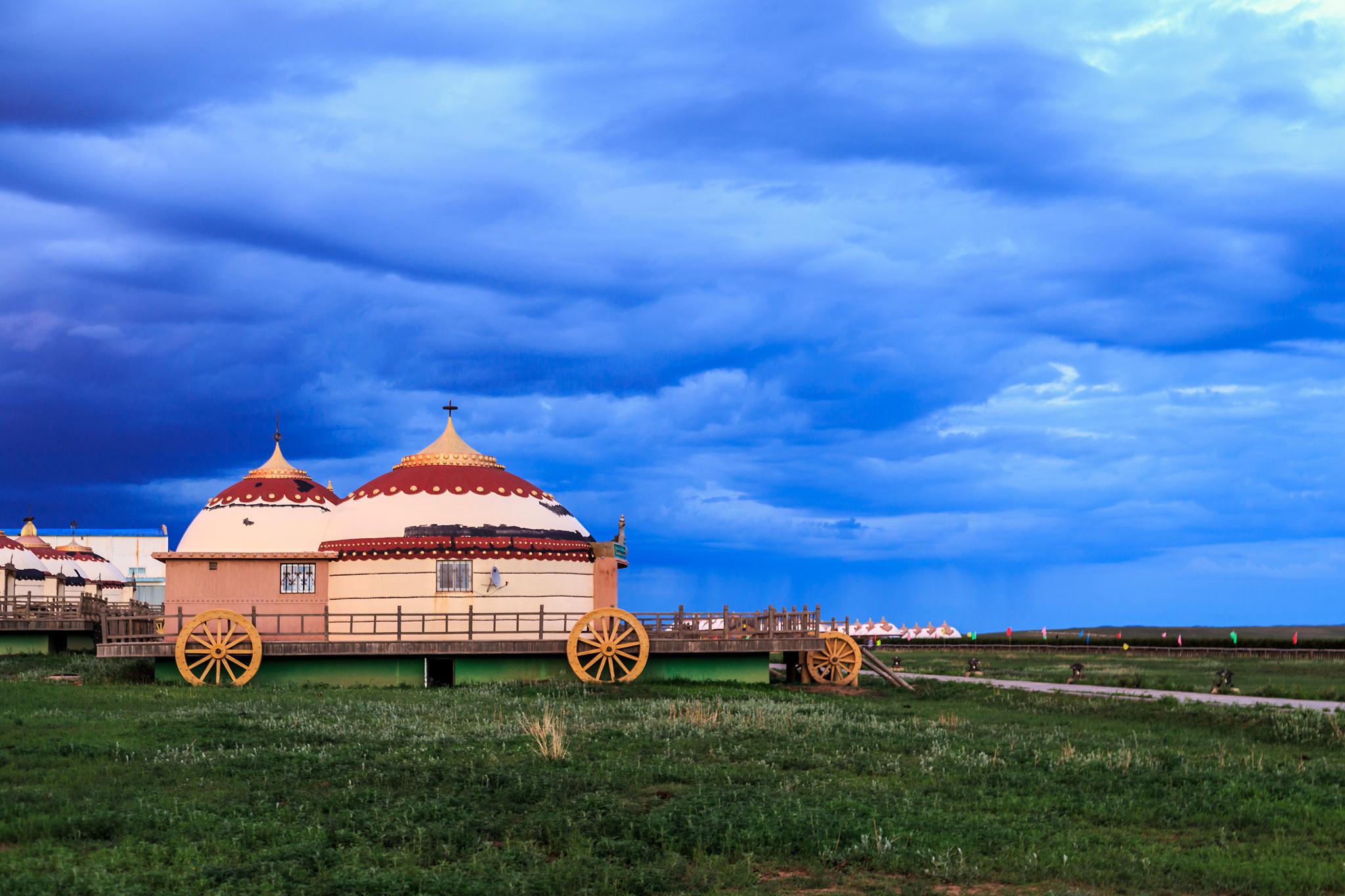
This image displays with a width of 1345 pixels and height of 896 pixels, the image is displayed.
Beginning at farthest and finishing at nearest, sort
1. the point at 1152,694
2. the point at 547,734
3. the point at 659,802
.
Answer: the point at 1152,694 → the point at 547,734 → the point at 659,802

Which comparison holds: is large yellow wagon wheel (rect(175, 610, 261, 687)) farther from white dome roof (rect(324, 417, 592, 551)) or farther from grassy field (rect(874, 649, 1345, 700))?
grassy field (rect(874, 649, 1345, 700))

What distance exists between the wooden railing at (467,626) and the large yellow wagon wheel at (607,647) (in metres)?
0.71

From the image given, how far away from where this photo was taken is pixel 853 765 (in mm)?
20828

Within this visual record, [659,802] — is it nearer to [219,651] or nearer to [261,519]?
[219,651]

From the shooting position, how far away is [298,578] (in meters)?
39.7

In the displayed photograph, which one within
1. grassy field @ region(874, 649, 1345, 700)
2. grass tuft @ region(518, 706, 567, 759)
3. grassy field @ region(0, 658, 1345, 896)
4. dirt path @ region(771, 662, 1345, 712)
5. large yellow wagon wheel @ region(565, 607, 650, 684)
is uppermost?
large yellow wagon wheel @ region(565, 607, 650, 684)

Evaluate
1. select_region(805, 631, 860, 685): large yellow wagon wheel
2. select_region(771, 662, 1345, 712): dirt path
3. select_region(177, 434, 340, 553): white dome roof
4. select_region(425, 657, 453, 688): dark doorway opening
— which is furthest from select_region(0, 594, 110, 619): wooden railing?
select_region(771, 662, 1345, 712): dirt path

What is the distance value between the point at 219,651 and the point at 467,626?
7081mm

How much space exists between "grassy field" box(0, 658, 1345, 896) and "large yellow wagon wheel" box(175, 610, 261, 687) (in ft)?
23.7

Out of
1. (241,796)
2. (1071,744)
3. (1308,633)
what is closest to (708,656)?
(1071,744)

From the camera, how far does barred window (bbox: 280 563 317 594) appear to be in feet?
130

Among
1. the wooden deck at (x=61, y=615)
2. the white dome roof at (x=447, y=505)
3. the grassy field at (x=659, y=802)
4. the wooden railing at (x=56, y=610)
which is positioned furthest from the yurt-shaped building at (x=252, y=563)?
the wooden railing at (x=56, y=610)

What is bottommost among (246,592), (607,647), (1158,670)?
(1158,670)

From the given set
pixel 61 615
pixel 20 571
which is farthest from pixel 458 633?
pixel 20 571
